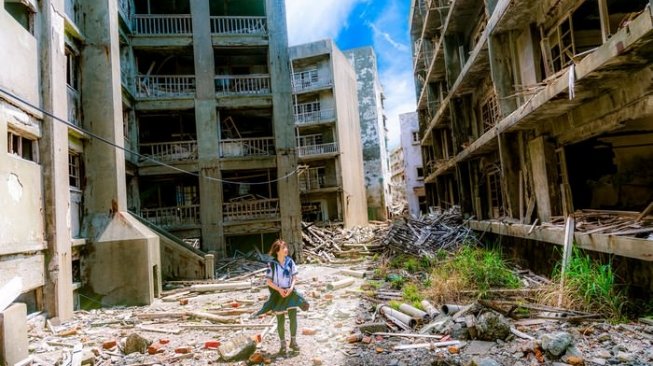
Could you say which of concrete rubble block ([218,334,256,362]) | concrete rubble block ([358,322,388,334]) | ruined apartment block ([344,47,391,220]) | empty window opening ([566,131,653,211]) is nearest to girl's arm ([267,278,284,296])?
concrete rubble block ([218,334,256,362])

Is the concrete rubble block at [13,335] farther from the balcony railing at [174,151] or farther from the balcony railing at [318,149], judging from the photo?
the balcony railing at [318,149]

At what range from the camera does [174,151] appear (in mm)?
18734

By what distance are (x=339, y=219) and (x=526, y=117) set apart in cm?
2258

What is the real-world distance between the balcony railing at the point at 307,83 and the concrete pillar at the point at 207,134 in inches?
580

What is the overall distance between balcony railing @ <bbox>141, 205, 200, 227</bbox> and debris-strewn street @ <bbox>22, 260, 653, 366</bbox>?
8045mm

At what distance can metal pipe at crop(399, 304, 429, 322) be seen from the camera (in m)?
7.17

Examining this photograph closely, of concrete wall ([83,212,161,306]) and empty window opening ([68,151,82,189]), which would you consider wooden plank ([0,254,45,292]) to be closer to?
concrete wall ([83,212,161,306])

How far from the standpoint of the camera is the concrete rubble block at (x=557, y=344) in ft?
16.5

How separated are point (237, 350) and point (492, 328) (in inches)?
163

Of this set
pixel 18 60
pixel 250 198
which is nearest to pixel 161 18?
pixel 250 198

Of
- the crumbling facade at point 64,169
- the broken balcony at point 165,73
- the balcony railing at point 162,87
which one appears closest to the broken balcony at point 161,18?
the broken balcony at point 165,73

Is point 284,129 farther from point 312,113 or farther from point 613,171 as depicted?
point 312,113

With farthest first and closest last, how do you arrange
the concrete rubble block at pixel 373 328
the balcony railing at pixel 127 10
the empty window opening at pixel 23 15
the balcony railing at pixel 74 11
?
the balcony railing at pixel 127 10 < the balcony railing at pixel 74 11 < the empty window opening at pixel 23 15 < the concrete rubble block at pixel 373 328

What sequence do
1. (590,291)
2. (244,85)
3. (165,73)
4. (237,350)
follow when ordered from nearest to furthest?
(237,350) → (590,291) → (244,85) → (165,73)
